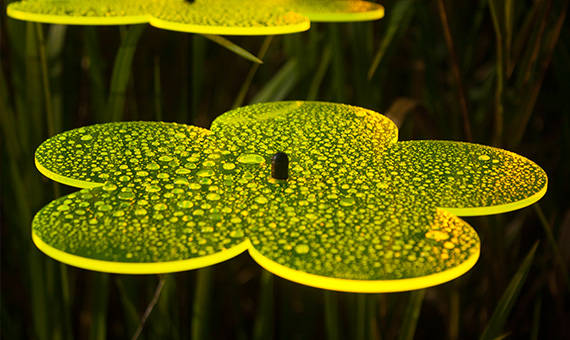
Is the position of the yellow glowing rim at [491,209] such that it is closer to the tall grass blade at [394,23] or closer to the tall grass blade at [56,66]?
the tall grass blade at [394,23]

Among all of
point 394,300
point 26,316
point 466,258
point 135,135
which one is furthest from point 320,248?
point 26,316

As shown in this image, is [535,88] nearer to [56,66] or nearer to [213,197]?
[213,197]

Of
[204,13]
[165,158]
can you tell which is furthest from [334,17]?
[165,158]

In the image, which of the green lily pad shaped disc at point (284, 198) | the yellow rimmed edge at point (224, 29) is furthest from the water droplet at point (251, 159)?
the yellow rimmed edge at point (224, 29)

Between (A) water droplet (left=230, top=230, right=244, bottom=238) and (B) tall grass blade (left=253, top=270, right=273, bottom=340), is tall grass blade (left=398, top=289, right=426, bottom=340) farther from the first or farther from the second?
(A) water droplet (left=230, top=230, right=244, bottom=238)

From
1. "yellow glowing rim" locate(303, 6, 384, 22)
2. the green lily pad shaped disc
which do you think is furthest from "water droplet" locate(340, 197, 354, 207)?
"yellow glowing rim" locate(303, 6, 384, 22)

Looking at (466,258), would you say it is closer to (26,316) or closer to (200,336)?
(200,336)
